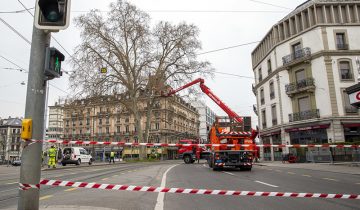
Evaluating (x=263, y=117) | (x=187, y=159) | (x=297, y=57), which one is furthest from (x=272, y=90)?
(x=187, y=159)

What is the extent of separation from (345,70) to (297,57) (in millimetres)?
4862

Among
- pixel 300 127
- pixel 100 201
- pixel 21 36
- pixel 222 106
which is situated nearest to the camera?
pixel 100 201

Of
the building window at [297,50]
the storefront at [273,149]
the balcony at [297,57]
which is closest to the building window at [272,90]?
the balcony at [297,57]

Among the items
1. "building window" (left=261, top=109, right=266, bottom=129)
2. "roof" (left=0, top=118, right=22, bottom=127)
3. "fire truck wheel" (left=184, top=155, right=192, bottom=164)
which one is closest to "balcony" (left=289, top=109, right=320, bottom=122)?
"building window" (left=261, top=109, right=266, bottom=129)

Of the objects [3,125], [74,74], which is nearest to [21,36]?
Answer: [74,74]

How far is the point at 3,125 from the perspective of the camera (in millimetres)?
94562

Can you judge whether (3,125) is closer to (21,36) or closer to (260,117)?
(260,117)

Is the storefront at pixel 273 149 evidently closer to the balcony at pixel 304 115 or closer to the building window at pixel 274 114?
the building window at pixel 274 114

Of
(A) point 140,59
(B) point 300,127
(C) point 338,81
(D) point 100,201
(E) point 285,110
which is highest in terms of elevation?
(A) point 140,59

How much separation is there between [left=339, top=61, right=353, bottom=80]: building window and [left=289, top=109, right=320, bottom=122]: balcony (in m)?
4.31

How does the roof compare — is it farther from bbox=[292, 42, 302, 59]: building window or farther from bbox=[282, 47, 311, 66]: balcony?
bbox=[292, 42, 302, 59]: building window

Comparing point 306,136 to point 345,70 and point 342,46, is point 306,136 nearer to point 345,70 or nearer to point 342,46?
point 345,70

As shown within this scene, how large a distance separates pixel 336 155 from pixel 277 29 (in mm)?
16649

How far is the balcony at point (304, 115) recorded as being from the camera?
29.5m
